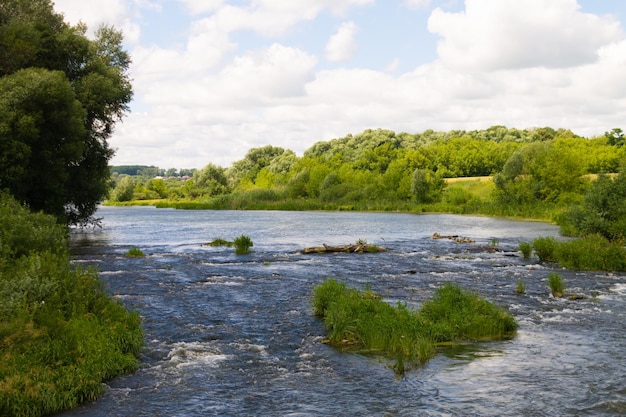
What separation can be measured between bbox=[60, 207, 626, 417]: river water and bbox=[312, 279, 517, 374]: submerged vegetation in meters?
0.54

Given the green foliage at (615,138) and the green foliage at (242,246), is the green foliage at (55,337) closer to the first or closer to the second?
the green foliage at (242,246)

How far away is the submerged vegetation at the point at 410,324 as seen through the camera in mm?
15852

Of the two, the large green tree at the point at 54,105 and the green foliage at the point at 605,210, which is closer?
the large green tree at the point at 54,105

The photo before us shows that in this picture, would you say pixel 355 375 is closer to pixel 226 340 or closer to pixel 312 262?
pixel 226 340

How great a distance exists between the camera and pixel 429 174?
123 metres

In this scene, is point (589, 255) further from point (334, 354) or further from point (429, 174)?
point (429, 174)

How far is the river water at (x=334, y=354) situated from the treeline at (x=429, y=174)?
202 feet

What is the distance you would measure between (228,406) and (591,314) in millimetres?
14599

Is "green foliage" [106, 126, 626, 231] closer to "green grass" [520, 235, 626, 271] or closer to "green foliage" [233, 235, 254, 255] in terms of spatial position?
"green grass" [520, 235, 626, 271]

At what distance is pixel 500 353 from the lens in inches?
623

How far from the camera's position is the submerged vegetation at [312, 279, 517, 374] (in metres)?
15.9

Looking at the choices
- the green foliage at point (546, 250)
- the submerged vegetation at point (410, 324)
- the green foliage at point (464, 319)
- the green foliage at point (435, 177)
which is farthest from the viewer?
the green foliage at point (435, 177)

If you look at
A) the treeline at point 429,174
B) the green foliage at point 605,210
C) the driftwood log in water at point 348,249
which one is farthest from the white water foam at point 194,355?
the treeline at point 429,174

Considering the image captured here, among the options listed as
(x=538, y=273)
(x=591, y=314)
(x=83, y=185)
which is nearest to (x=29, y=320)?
(x=591, y=314)
